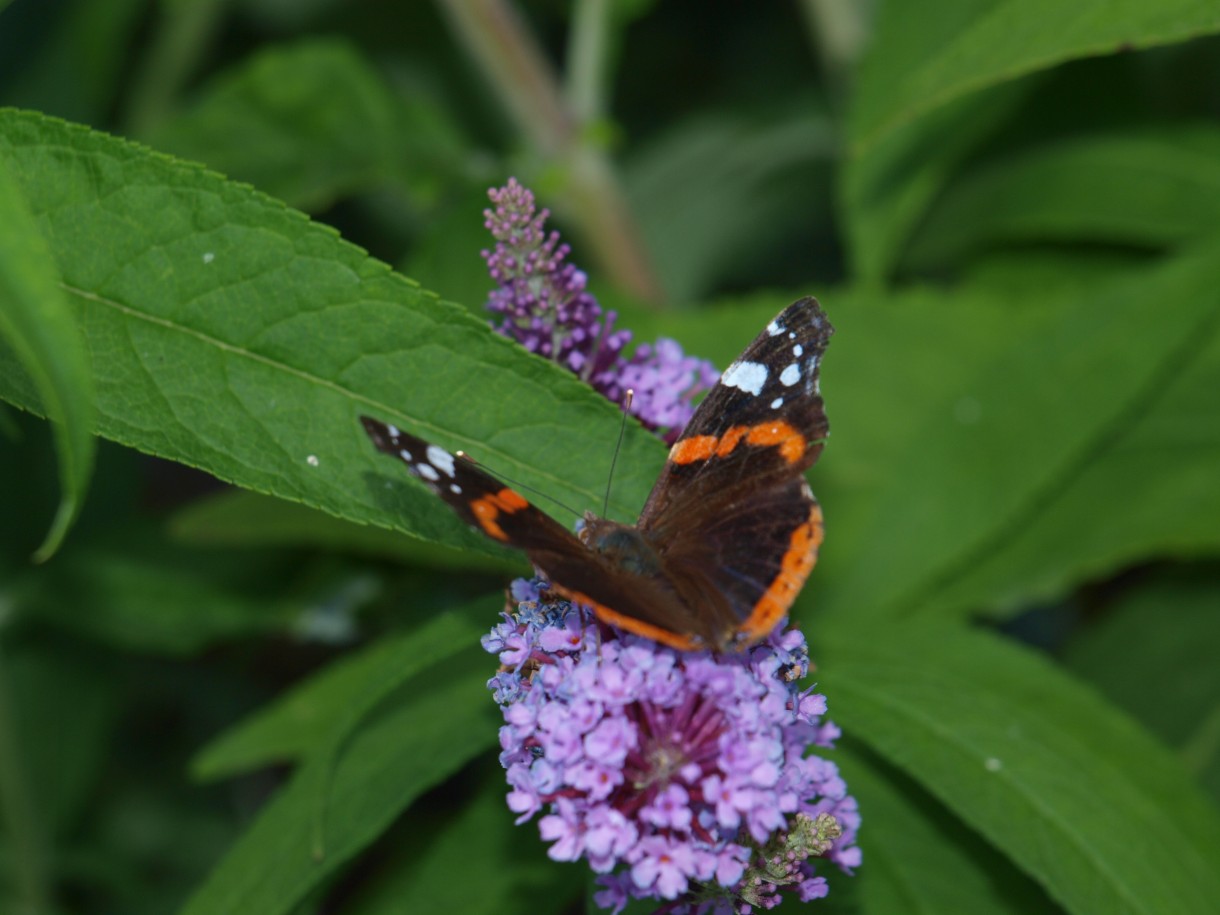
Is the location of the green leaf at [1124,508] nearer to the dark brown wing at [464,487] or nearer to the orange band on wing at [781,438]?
the orange band on wing at [781,438]

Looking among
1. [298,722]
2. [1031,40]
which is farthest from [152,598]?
[1031,40]

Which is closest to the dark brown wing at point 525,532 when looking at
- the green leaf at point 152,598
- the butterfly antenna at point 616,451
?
the butterfly antenna at point 616,451

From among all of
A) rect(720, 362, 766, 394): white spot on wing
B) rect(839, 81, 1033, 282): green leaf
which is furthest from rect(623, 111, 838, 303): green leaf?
rect(720, 362, 766, 394): white spot on wing

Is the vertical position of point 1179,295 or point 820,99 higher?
point 820,99

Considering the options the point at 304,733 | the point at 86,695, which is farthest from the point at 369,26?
the point at 304,733

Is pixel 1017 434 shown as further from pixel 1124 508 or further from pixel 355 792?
pixel 355 792

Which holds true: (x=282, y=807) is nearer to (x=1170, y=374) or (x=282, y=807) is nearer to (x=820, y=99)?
(x=1170, y=374)

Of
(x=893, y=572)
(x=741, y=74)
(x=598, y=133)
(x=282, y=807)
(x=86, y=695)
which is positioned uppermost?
(x=741, y=74)

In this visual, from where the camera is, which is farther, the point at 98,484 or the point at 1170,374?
the point at 98,484

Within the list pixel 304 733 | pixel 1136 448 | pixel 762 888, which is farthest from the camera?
pixel 1136 448
